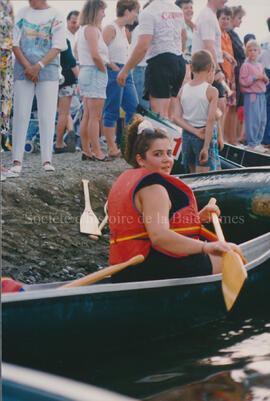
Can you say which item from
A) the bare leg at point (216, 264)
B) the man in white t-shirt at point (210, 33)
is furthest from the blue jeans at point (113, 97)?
the bare leg at point (216, 264)

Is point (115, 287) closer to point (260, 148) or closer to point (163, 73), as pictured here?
point (163, 73)

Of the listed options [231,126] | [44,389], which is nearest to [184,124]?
[231,126]

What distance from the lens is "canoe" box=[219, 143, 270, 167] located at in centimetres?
722

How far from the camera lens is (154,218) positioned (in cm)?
300

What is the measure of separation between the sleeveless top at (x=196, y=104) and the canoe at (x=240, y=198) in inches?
31.7

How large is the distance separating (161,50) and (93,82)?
97cm

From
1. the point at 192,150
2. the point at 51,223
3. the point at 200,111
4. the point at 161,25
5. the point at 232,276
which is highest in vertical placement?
the point at 161,25

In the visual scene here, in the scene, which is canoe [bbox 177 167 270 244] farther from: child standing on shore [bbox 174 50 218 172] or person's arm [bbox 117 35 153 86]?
person's arm [bbox 117 35 153 86]

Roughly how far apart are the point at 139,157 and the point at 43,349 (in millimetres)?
1130

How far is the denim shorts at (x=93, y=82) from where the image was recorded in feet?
21.3

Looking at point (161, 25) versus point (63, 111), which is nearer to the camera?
point (161, 25)

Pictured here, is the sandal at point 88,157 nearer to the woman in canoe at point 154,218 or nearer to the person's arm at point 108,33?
the person's arm at point 108,33

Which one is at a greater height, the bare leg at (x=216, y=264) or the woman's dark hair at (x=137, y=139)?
the woman's dark hair at (x=137, y=139)

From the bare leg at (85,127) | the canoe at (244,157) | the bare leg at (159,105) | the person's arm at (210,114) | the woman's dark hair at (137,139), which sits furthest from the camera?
the canoe at (244,157)
